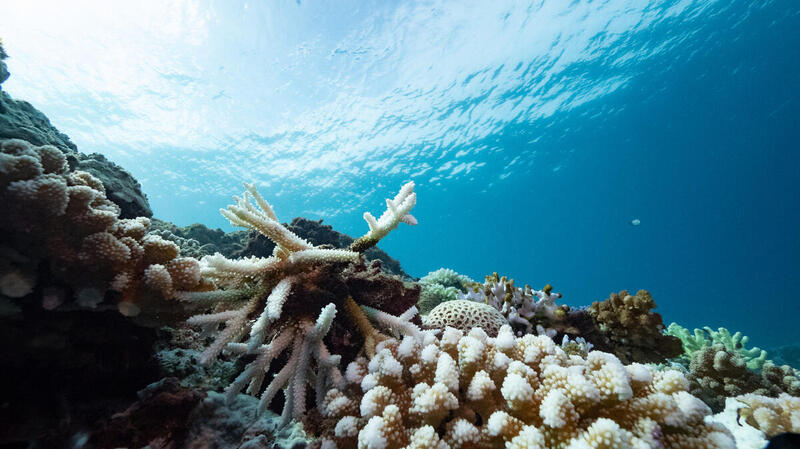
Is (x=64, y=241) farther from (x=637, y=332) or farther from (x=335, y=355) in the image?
(x=637, y=332)

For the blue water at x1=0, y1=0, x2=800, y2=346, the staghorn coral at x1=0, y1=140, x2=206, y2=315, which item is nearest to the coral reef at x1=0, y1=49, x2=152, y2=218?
the staghorn coral at x1=0, y1=140, x2=206, y2=315

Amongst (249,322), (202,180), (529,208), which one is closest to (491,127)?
(249,322)

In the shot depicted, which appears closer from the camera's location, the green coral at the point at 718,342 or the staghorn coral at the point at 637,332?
the staghorn coral at the point at 637,332

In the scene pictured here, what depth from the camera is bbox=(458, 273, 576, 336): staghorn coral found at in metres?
3.97

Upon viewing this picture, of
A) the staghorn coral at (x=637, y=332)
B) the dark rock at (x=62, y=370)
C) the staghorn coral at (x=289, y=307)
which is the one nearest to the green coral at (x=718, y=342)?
the staghorn coral at (x=637, y=332)

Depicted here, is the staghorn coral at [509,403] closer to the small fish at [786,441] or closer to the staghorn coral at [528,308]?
the small fish at [786,441]

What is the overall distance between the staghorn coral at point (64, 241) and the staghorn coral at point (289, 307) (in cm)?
29

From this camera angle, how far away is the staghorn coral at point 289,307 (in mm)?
1792

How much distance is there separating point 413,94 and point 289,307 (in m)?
27.2

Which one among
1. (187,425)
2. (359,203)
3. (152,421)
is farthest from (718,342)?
(359,203)

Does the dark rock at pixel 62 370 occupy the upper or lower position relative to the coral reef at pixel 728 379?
lower

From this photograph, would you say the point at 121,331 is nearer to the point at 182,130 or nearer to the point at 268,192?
the point at 182,130

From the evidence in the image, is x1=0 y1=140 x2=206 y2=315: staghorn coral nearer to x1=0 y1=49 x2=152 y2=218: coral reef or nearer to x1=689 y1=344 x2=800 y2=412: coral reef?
x1=0 y1=49 x2=152 y2=218: coral reef

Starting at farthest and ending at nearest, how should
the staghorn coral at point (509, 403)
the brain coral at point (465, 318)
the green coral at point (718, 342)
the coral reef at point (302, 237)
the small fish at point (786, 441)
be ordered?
1. the coral reef at point (302, 237)
2. the green coral at point (718, 342)
3. the brain coral at point (465, 318)
4. the small fish at point (786, 441)
5. the staghorn coral at point (509, 403)
